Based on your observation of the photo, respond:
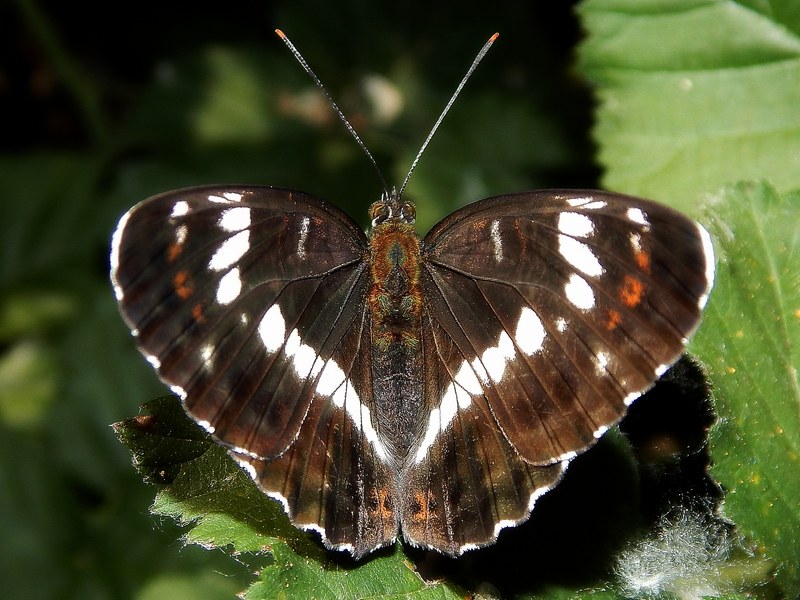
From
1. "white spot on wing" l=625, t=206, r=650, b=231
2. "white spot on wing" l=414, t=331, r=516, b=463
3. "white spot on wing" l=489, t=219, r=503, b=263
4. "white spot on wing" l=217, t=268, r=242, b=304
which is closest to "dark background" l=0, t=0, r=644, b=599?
"white spot on wing" l=489, t=219, r=503, b=263

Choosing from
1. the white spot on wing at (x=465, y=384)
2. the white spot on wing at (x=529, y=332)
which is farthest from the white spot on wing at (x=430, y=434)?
the white spot on wing at (x=529, y=332)

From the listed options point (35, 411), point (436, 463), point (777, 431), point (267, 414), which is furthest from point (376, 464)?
point (35, 411)

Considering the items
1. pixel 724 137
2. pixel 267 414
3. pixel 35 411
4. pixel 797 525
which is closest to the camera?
pixel 267 414

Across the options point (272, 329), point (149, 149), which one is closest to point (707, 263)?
point (272, 329)

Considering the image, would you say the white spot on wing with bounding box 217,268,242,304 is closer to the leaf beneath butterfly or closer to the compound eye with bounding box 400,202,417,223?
the leaf beneath butterfly

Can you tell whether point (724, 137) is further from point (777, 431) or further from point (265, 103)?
point (265, 103)

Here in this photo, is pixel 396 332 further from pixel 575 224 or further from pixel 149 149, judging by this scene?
pixel 149 149
